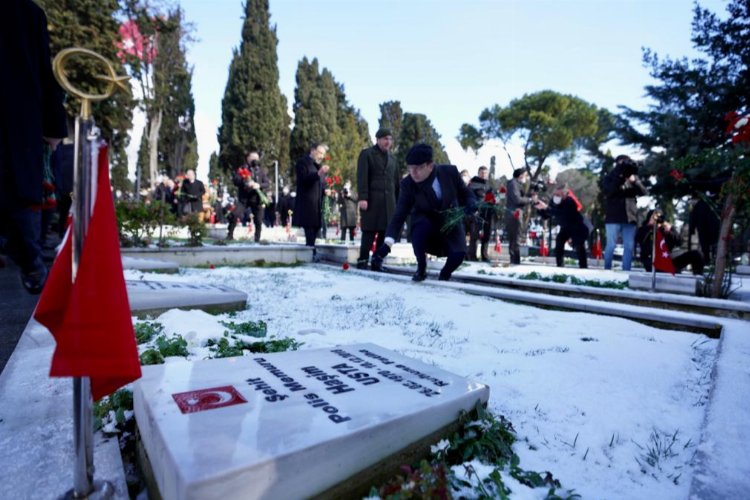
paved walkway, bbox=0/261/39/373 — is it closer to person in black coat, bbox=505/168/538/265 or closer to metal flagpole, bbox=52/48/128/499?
metal flagpole, bbox=52/48/128/499

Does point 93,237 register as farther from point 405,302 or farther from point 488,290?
point 488,290

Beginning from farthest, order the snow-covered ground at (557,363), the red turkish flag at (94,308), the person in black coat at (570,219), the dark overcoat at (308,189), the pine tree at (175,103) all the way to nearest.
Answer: the pine tree at (175,103) < the person in black coat at (570,219) < the dark overcoat at (308,189) < the snow-covered ground at (557,363) < the red turkish flag at (94,308)

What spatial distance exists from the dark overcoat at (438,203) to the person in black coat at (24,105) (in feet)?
12.2

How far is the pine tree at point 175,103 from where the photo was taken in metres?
29.6

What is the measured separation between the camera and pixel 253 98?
35.8 m

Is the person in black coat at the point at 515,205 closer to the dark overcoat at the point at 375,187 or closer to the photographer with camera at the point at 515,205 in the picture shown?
the photographer with camera at the point at 515,205

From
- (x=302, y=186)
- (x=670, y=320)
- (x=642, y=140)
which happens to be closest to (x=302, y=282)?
(x=302, y=186)

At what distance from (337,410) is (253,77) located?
38285 mm

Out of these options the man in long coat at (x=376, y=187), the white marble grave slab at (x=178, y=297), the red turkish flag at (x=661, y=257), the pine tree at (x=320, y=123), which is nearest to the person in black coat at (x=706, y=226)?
the red turkish flag at (x=661, y=257)

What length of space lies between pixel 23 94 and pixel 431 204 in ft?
13.6

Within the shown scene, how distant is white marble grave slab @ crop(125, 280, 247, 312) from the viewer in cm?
371

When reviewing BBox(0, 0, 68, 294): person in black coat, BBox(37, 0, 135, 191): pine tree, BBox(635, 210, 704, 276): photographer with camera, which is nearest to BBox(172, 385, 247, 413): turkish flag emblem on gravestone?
BBox(0, 0, 68, 294): person in black coat

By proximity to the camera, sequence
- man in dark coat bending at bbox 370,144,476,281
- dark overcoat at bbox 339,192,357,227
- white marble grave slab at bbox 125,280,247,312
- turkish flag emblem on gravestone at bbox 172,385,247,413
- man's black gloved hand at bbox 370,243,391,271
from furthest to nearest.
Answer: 1. dark overcoat at bbox 339,192,357,227
2. man's black gloved hand at bbox 370,243,391,271
3. man in dark coat bending at bbox 370,144,476,281
4. white marble grave slab at bbox 125,280,247,312
5. turkish flag emblem on gravestone at bbox 172,385,247,413

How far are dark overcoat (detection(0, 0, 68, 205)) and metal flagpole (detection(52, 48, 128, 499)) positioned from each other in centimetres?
194
